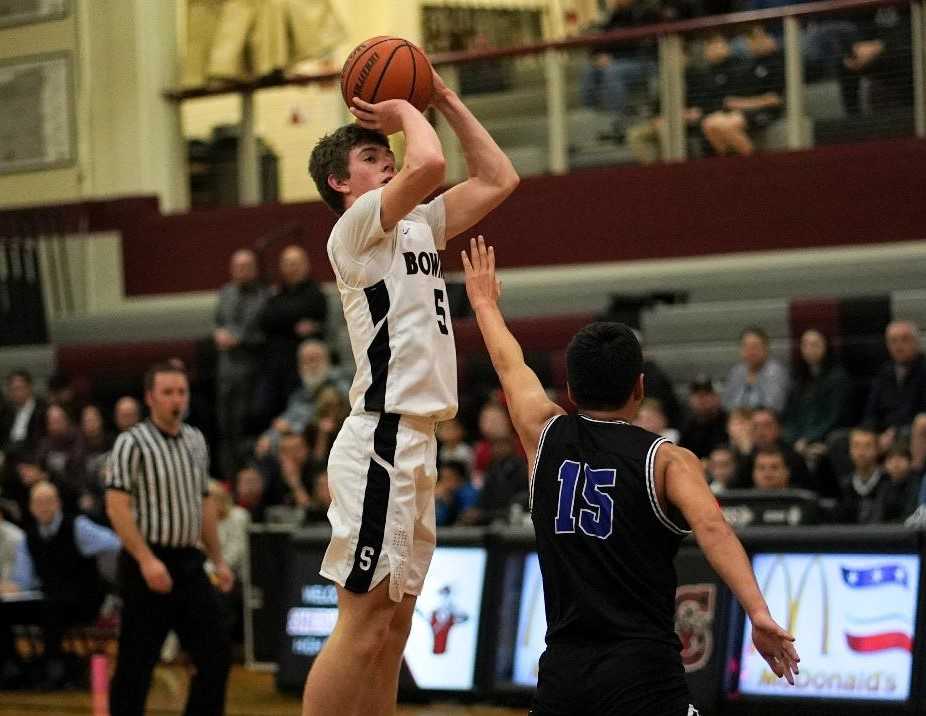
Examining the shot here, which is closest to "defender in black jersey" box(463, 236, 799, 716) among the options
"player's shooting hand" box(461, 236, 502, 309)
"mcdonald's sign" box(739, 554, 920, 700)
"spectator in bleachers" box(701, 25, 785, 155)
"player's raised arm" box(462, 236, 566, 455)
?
"player's raised arm" box(462, 236, 566, 455)

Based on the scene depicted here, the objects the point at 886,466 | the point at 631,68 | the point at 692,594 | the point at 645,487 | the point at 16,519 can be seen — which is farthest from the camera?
the point at 631,68

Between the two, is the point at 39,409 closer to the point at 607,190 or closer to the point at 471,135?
the point at 607,190

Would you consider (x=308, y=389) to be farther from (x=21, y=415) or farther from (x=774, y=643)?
(x=774, y=643)

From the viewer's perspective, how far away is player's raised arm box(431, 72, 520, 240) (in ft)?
16.9

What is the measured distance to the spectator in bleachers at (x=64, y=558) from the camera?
11789 millimetres

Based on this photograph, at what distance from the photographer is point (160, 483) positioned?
762 cm

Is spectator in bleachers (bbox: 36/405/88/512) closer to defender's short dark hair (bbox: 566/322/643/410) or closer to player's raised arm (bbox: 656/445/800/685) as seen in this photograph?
defender's short dark hair (bbox: 566/322/643/410)

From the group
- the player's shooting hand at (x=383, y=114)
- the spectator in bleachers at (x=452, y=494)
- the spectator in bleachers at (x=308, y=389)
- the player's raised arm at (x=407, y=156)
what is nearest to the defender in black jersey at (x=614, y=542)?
the player's raised arm at (x=407, y=156)

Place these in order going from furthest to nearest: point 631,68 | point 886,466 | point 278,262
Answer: point 278,262, point 631,68, point 886,466

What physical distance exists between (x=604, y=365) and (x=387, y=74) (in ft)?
3.94

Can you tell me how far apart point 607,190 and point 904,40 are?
9.80 ft

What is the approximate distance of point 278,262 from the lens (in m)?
16.3

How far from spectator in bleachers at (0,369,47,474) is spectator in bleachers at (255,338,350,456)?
2317 mm

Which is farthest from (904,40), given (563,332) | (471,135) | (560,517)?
(560,517)
